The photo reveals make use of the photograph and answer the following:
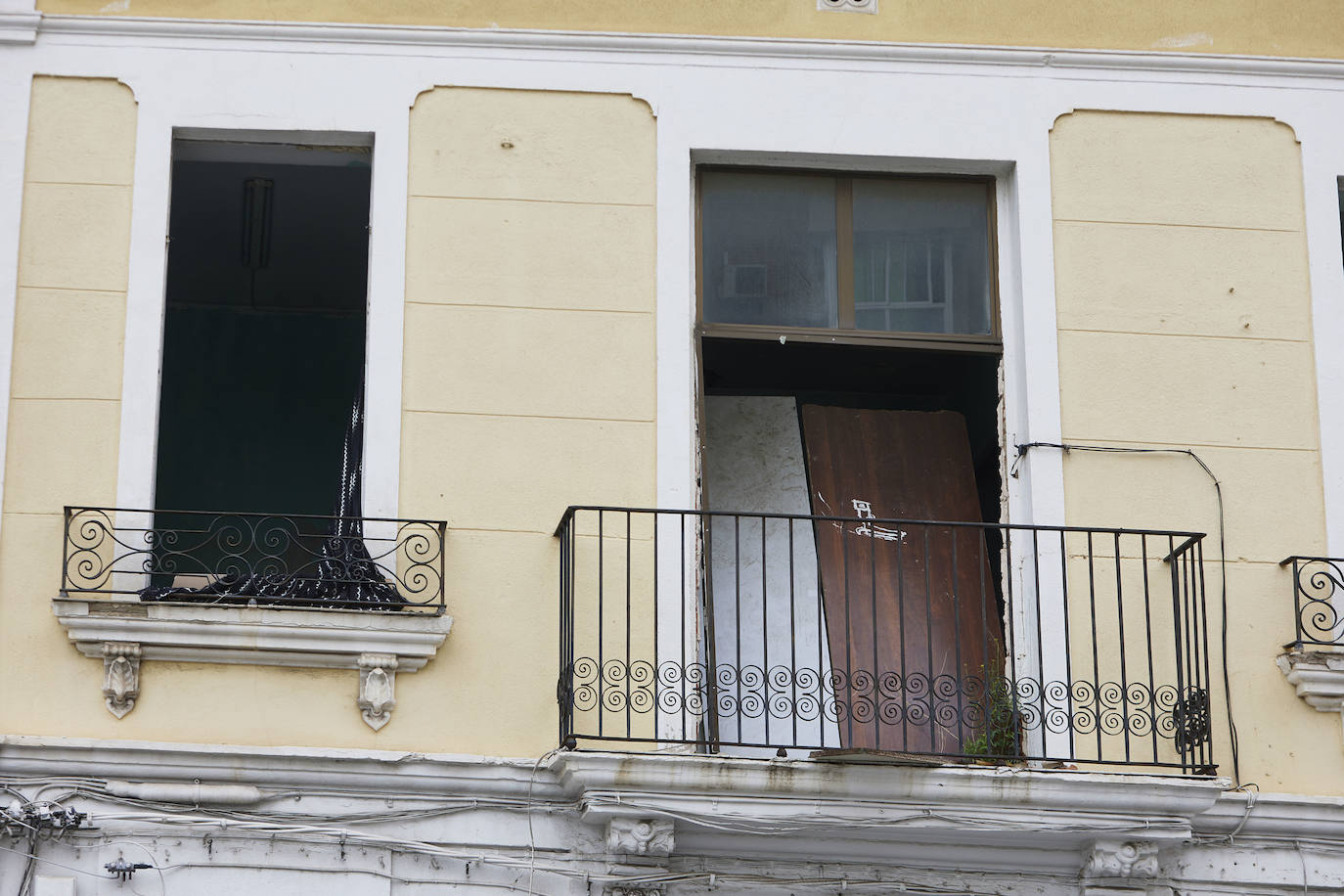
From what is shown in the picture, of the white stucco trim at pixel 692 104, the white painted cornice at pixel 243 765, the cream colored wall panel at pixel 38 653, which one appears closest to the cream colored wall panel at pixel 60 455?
the cream colored wall panel at pixel 38 653

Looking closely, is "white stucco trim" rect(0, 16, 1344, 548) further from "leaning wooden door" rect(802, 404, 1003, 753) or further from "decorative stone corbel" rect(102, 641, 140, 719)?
"decorative stone corbel" rect(102, 641, 140, 719)

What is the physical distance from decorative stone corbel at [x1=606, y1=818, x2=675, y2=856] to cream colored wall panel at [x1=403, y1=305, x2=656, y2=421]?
1.77 meters

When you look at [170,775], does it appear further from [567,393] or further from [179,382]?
[179,382]

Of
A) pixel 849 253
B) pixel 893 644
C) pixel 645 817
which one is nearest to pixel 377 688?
pixel 645 817

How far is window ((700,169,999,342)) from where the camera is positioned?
9359 millimetres

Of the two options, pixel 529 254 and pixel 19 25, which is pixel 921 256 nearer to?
pixel 529 254

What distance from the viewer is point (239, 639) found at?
835cm

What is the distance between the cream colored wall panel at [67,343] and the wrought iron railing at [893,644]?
2.09 metres

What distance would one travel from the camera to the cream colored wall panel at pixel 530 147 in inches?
361

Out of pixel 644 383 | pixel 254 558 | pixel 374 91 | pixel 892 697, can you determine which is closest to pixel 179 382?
pixel 254 558

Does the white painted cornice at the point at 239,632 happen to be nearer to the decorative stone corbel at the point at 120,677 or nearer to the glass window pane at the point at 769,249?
the decorative stone corbel at the point at 120,677

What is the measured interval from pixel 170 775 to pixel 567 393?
228 cm

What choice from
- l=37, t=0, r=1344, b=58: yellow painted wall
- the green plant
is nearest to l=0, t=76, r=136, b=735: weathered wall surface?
l=37, t=0, r=1344, b=58: yellow painted wall

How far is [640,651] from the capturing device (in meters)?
8.59
